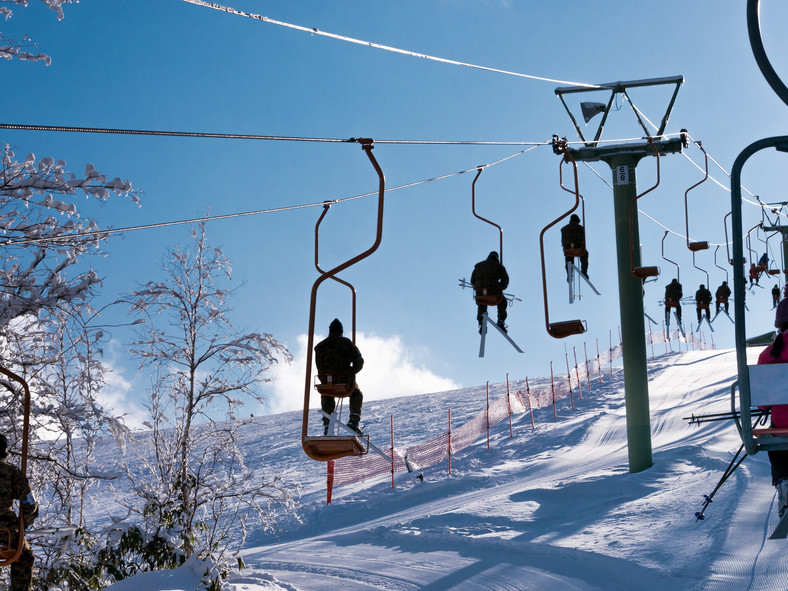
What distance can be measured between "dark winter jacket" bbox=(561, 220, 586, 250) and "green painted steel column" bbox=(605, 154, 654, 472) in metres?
5.97

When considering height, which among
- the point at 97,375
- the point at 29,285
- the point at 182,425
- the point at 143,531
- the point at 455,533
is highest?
the point at 29,285

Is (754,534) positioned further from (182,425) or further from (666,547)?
(182,425)

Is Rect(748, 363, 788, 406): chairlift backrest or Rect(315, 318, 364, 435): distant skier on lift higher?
Rect(315, 318, 364, 435): distant skier on lift

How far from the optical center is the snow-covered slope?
11.3 m

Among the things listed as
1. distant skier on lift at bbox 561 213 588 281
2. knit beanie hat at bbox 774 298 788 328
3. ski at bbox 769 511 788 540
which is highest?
distant skier on lift at bbox 561 213 588 281

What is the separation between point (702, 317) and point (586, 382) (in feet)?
45.4

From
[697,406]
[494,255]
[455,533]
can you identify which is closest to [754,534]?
[455,533]

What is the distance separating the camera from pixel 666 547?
1192cm

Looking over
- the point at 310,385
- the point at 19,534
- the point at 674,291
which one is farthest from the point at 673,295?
the point at 19,534

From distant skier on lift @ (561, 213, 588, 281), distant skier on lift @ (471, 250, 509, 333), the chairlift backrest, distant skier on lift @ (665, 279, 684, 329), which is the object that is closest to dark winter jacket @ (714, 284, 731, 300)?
distant skier on lift @ (665, 279, 684, 329)

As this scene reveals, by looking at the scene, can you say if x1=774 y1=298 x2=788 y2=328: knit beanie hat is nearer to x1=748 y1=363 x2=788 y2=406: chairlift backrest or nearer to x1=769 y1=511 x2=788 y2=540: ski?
x1=748 y1=363 x2=788 y2=406: chairlift backrest

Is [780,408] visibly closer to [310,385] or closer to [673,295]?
[310,385]

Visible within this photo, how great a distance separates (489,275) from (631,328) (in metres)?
9.44

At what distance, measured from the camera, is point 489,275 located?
9008 mm
